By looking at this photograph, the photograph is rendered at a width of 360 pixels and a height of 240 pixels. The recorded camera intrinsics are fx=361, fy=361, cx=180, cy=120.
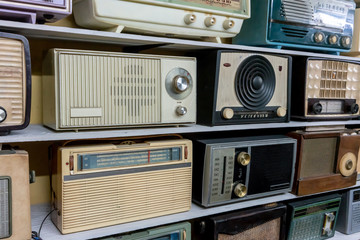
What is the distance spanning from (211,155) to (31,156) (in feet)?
2.72

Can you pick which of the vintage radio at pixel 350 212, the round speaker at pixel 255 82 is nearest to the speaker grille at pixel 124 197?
the round speaker at pixel 255 82

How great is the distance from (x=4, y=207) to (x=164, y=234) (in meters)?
0.65

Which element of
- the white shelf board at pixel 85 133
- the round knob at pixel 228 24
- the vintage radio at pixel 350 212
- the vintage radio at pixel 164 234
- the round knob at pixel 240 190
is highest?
the round knob at pixel 228 24

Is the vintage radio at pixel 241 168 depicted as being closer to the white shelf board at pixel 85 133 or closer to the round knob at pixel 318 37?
the white shelf board at pixel 85 133

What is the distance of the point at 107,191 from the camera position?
1.41 meters

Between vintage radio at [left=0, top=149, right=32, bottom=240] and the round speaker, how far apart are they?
993 mm

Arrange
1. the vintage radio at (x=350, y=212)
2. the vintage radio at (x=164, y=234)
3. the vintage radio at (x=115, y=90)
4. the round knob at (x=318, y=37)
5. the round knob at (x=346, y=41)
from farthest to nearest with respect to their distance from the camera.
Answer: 1. the vintage radio at (x=350, y=212)
2. the round knob at (x=346, y=41)
3. the round knob at (x=318, y=37)
4. the vintage radio at (x=164, y=234)
5. the vintage radio at (x=115, y=90)

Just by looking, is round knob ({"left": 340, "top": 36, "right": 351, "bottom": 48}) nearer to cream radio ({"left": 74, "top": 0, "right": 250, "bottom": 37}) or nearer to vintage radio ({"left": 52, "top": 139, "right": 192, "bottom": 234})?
cream radio ({"left": 74, "top": 0, "right": 250, "bottom": 37})

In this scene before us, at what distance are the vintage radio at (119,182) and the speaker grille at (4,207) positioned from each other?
19 cm

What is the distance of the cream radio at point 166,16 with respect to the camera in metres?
1.36

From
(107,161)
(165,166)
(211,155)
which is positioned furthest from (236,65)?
(107,161)

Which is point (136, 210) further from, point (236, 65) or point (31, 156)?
point (236, 65)

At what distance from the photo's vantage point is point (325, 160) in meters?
2.03

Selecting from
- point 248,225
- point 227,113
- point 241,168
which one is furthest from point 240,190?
point 227,113
